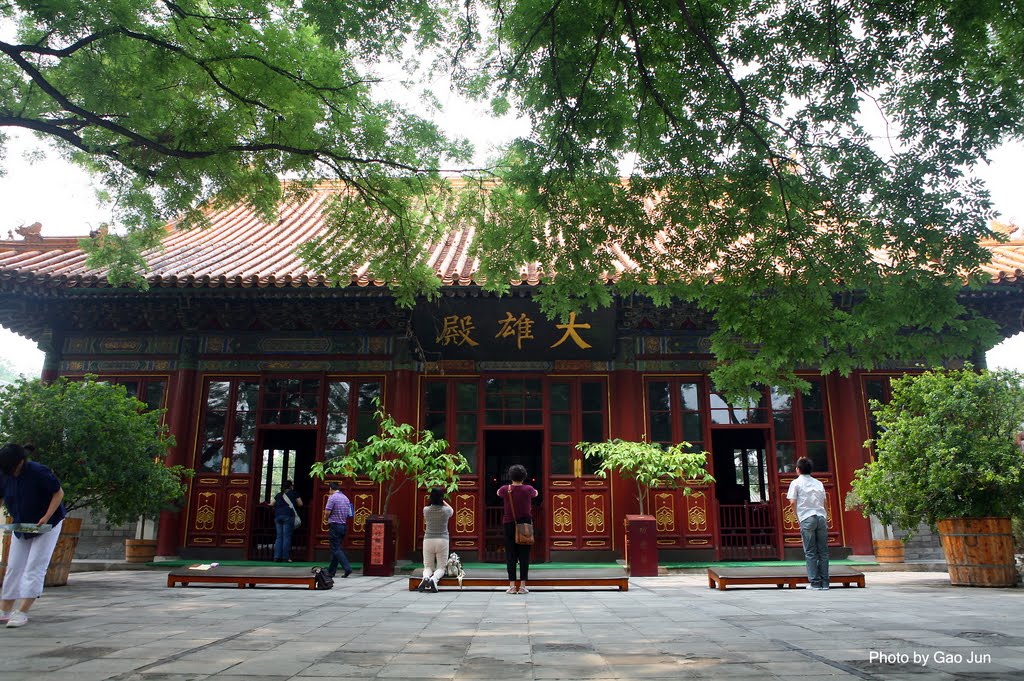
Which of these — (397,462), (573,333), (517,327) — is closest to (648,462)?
(573,333)

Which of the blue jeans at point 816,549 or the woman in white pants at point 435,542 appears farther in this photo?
the woman in white pants at point 435,542

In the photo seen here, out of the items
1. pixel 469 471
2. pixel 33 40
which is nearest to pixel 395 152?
pixel 33 40

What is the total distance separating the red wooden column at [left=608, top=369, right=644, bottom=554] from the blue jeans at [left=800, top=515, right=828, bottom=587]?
2.82 metres

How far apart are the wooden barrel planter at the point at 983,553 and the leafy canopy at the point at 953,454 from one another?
4.3 inches

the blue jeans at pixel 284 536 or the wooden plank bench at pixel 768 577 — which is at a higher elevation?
the blue jeans at pixel 284 536

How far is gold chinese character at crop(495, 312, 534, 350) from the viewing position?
9109 mm

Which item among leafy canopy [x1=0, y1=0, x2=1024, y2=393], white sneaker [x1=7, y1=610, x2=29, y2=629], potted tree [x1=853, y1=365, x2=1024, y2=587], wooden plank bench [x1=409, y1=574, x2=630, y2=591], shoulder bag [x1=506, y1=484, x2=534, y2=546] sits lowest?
wooden plank bench [x1=409, y1=574, x2=630, y2=591]

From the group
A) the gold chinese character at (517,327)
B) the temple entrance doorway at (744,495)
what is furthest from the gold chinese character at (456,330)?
the temple entrance doorway at (744,495)

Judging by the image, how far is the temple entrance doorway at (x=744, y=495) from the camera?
9.38 m

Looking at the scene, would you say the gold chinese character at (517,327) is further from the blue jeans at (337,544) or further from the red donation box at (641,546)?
the blue jeans at (337,544)

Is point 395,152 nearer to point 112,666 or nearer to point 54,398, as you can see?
point 112,666

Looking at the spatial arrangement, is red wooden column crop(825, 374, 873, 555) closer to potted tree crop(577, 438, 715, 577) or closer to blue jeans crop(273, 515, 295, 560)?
potted tree crop(577, 438, 715, 577)

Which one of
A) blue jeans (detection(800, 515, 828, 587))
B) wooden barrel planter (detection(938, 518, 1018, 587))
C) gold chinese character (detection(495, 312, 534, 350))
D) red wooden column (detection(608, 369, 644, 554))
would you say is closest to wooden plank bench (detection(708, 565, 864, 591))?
blue jeans (detection(800, 515, 828, 587))

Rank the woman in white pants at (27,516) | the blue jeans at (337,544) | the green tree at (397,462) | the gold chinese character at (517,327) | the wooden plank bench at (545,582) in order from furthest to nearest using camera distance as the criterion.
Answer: the gold chinese character at (517,327), the green tree at (397,462), the blue jeans at (337,544), the wooden plank bench at (545,582), the woman in white pants at (27,516)
